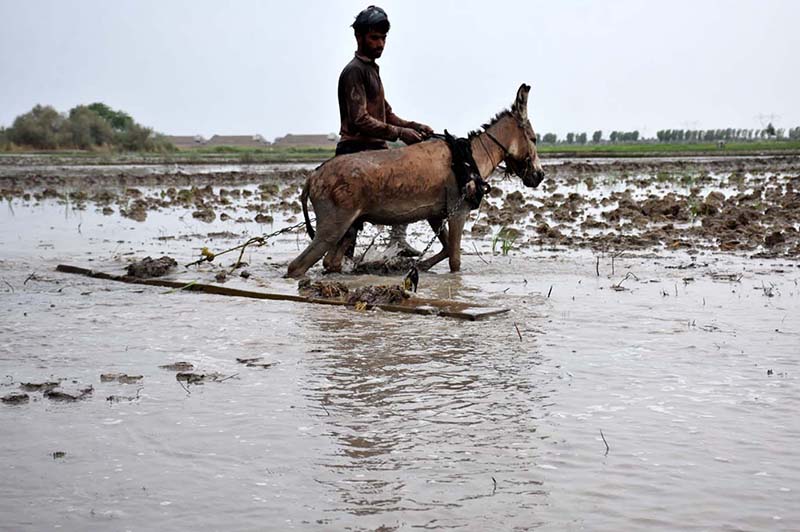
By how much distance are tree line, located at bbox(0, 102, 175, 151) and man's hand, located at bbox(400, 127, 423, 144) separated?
166ft

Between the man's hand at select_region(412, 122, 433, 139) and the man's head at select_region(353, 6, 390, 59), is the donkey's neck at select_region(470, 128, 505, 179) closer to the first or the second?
the man's hand at select_region(412, 122, 433, 139)

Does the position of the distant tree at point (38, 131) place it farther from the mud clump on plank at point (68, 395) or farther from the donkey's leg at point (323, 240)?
the mud clump on plank at point (68, 395)

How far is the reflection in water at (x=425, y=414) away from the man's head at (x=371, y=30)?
306cm

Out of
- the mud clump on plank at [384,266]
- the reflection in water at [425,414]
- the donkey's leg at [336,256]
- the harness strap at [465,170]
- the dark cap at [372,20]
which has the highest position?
the dark cap at [372,20]

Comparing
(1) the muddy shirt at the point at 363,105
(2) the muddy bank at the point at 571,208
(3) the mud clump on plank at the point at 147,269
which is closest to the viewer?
(3) the mud clump on plank at the point at 147,269

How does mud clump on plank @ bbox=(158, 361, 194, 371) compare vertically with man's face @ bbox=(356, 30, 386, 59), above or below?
below

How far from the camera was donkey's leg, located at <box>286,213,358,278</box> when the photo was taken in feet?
27.4

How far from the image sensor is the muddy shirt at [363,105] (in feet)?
28.0

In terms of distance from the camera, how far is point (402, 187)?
847 centimetres

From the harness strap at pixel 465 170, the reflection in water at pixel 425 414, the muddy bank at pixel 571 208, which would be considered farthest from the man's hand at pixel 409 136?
the reflection in water at pixel 425 414

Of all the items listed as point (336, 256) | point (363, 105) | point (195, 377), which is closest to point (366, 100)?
point (363, 105)

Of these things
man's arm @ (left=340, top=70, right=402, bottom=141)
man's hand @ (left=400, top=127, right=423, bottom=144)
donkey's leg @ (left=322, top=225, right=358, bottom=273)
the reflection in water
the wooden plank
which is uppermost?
man's arm @ (left=340, top=70, right=402, bottom=141)

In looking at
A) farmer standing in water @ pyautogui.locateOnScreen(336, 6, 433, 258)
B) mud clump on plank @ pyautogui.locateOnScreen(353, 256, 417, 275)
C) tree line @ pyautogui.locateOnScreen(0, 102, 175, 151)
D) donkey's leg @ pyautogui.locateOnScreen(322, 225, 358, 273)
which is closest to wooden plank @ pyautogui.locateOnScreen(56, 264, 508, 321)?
donkey's leg @ pyautogui.locateOnScreen(322, 225, 358, 273)

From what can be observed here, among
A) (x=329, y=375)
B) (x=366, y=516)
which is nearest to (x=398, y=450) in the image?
(x=366, y=516)
